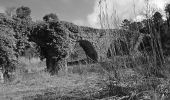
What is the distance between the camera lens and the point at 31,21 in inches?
369

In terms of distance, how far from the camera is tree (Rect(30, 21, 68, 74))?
9609 mm

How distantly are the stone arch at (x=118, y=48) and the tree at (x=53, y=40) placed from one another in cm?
719

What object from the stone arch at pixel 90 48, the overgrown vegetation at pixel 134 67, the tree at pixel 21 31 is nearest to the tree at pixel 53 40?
the tree at pixel 21 31

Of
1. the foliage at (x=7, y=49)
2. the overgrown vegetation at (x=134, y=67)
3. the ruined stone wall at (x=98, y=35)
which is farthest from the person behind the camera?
the foliage at (x=7, y=49)

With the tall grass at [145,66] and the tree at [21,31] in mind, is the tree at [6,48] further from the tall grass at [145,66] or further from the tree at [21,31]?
the tall grass at [145,66]

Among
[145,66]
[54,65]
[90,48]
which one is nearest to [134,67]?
[145,66]

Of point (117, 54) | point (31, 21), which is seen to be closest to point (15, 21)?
point (31, 21)

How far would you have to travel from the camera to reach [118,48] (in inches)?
97.3

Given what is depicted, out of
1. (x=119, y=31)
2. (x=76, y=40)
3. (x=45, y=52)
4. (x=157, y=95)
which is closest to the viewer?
(x=157, y=95)

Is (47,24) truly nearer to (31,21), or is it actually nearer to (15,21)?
(31,21)

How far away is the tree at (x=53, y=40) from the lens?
31.5 feet

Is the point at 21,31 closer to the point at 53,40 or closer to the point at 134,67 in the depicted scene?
the point at 53,40

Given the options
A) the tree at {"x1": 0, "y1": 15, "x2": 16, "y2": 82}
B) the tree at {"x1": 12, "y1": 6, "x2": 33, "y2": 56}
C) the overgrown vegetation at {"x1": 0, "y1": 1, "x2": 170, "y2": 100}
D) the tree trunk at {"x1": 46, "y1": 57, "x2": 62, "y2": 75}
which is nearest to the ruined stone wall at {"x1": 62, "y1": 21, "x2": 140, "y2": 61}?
the overgrown vegetation at {"x1": 0, "y1": 1, "x2": 170, "y2": 100}

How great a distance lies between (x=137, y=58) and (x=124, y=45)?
0.27m
